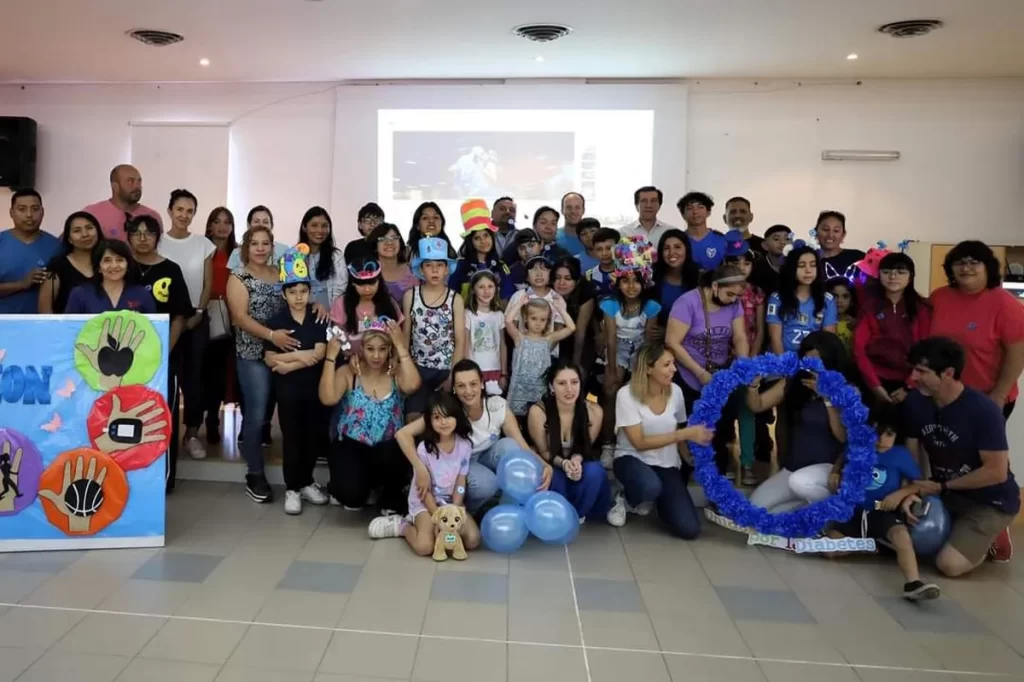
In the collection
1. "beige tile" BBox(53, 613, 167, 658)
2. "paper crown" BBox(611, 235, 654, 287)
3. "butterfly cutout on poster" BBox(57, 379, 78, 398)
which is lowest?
"beige tile" BBox(53, 613, 167, 658)

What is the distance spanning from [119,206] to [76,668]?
10.2 ft

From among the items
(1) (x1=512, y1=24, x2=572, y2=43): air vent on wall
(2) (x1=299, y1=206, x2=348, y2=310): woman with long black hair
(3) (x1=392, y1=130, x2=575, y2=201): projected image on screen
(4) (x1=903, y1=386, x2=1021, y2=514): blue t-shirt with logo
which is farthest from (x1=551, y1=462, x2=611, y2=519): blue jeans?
(3) (x1=392, y1=130, x2=575, y2=201): projected image on screen

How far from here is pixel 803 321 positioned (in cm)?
398

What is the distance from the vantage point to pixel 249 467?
13.5 ft

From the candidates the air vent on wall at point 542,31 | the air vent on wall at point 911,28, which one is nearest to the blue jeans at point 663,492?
the air vent on wall at point 542,31

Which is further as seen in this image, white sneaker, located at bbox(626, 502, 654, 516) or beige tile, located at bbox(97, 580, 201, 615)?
white sneaker, located at bbox(626, 502, 654, 516)

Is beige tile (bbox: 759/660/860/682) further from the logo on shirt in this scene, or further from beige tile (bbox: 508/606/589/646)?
the logo on shirt

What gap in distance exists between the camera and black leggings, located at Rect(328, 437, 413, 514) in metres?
3.74

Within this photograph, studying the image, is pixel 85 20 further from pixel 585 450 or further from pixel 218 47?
pixel 585 450

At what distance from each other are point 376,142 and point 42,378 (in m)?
4.99

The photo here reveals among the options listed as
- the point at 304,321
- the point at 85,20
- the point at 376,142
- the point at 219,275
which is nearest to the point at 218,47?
the point at 85,20

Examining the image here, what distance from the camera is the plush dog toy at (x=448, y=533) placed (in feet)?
10.8

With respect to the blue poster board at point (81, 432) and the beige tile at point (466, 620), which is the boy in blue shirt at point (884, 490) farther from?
the blue poster board at point (81, 432)

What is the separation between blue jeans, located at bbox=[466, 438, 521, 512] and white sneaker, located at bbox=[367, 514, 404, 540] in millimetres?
344
